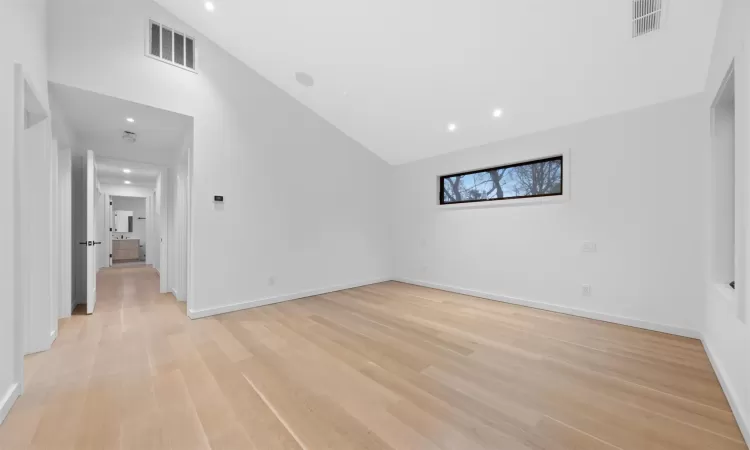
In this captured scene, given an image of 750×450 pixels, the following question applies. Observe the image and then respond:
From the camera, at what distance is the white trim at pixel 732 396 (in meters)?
1.51

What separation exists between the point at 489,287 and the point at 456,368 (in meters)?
2.56

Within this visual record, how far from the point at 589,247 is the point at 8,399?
526 cm

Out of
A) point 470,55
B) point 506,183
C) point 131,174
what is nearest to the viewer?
point 470,55

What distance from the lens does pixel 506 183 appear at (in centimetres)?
453

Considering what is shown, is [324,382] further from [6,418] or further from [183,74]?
[183,74]

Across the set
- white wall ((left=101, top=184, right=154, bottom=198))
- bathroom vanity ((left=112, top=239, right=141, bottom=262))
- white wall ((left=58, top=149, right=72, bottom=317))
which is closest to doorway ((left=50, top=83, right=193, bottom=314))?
white wall ((left=58, top=149, right=72, bottom=317))

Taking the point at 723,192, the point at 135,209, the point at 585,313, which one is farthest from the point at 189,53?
the point at 135,209

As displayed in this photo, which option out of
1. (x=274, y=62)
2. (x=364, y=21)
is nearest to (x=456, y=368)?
(x=364, y=21)

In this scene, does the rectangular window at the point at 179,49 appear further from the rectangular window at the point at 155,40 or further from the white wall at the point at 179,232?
the white wall at the point at 179,232

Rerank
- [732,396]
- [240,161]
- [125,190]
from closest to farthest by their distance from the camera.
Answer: [732,396], [240,161], [125,190]

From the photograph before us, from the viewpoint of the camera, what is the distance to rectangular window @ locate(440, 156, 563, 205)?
4047mm

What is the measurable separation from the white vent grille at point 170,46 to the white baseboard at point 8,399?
3328mm

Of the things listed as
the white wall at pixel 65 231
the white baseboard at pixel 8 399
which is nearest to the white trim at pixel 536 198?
the white baseboard at pixel 8 399

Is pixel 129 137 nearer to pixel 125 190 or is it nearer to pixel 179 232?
pixel 179 232
